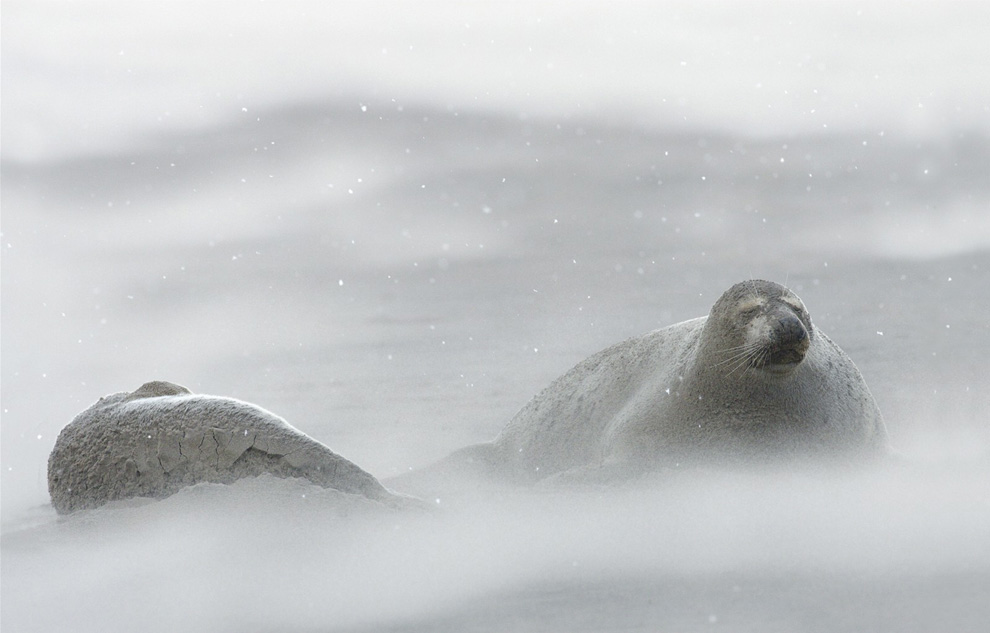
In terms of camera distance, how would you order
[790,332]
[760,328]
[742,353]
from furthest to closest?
[742,353] → [760,328] → [790,332]

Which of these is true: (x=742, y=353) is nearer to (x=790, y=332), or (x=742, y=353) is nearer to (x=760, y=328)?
(x=760, y=328)

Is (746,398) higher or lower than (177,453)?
lower

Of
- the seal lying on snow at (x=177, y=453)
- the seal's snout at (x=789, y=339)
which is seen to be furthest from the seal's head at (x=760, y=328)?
the seal lying on snow at (x=177, y=453)

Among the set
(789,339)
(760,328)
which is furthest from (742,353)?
(789,339)

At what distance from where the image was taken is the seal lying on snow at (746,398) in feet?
26.6

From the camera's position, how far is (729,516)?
6520mm

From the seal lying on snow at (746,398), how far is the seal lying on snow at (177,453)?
7.05 ft

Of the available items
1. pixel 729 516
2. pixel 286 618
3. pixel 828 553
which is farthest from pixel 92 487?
pixel 828 553

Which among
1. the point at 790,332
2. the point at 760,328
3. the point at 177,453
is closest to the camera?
the point at 177,453

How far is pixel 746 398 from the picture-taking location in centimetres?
823

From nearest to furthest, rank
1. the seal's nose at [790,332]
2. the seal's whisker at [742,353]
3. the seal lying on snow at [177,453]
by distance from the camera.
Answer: the seal lying on snow at [177,453], the seal's nose at [790,332], the seal's whisker at [742,353]

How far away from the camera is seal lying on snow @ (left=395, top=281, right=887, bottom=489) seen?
26.6 ft

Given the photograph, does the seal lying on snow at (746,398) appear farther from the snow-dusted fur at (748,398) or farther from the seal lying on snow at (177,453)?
the seal lying on snow at (177,453)

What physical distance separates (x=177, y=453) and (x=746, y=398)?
12.2 ft
